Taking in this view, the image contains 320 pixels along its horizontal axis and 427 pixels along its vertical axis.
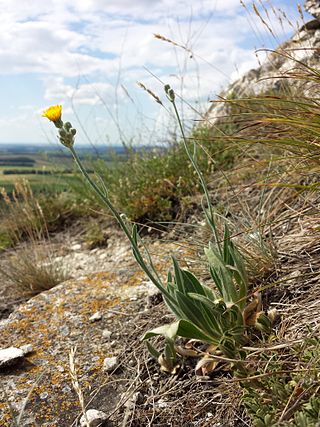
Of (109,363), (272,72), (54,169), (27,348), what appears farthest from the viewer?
(54,169)

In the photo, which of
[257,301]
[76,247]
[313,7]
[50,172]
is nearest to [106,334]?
[257,301]

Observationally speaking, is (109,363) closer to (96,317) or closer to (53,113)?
(96,317)

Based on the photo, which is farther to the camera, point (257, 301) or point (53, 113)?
point (257, 301)

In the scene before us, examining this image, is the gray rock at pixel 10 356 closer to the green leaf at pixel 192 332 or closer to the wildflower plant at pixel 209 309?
the wildflower plant at pixel 209 309

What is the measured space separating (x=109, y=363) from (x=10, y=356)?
0.49 meters

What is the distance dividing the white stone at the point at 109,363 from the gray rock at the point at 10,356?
0.42 m

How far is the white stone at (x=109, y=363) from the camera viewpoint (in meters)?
2.19

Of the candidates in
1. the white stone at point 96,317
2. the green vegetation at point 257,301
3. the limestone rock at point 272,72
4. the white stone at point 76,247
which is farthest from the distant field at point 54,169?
the green vegetation at point 257,301

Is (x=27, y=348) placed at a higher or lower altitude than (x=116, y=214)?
lower

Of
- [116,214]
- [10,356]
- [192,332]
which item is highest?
Result: [116,214]

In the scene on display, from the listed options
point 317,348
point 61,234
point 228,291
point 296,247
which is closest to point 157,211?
point 61,234

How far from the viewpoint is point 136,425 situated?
6.02ft

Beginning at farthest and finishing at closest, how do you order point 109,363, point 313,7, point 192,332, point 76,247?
point 313,7 → point 76,247 → point 109,363 → point 192,332

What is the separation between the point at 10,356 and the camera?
2291 mm
